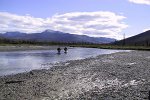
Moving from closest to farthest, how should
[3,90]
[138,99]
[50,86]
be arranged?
[138,99] → [3,90] → [50,86]

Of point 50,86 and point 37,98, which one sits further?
point 50,86

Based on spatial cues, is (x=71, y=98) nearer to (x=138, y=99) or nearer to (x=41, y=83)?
(x=138, y=99)

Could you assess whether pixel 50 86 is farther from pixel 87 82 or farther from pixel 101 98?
pixel 101 98

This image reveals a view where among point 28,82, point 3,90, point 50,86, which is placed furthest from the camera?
point 28,82

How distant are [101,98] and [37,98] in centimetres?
440

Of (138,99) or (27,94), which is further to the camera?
(27,94)

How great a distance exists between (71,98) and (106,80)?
9922 millimetres

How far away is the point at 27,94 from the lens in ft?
71.2

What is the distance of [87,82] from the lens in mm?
28312

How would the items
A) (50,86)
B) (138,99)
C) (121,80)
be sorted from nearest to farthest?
(138,99) < (50,86) < (121,80)

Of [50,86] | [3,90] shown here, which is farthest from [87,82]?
[3,90]

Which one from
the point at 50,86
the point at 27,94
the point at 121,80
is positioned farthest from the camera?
the point at 121,80

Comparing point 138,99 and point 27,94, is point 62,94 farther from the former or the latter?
point 138,99

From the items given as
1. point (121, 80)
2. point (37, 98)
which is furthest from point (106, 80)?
point (37, 98)
